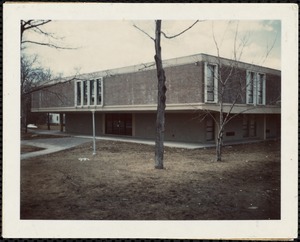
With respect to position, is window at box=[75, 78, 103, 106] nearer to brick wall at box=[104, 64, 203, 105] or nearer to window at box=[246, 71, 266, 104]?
brick wall at box=[104, 64, 203, 105]

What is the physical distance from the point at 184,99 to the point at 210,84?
1864mm

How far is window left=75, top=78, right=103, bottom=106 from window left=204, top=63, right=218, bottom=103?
396 inches

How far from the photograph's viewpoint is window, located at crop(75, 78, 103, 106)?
980 inches

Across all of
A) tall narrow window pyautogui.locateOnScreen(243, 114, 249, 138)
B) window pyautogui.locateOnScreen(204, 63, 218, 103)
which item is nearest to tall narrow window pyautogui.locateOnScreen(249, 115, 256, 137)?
tall narrow window pyautogui.locateOnScreen(243, 114, 249, 138)

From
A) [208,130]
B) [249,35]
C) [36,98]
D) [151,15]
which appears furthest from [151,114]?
[151,15]

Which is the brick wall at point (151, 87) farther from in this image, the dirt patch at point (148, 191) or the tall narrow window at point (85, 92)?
the dirt patch at point (148, 191)

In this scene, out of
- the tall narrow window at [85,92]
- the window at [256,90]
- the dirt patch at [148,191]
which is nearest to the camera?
the dirt patch at [148,191]

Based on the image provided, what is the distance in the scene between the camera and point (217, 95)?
17859 mm

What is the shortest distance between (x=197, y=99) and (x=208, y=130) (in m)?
4.11

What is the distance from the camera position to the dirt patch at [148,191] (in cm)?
643

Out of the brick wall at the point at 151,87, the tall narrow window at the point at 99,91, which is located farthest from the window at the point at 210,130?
the tall narrow window at the point at 99,91

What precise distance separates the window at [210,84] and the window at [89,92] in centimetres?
1006

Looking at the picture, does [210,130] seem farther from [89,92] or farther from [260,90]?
[89,92]

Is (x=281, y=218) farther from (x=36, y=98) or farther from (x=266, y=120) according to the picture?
(x=36, y=98)
